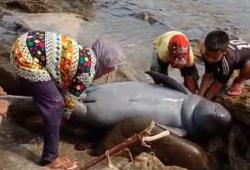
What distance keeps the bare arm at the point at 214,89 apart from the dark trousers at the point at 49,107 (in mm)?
1948

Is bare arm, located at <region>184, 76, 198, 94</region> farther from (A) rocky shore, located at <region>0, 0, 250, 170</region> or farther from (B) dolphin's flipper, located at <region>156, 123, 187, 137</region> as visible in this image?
(B) dolphin's flipper, located at <region>156, 123, 187, 137</region>

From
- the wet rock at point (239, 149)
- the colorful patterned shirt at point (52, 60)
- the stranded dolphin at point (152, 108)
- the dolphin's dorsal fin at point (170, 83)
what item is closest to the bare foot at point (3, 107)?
the stranded dolphin at point (152, 108)

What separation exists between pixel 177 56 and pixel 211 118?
0.80 meters

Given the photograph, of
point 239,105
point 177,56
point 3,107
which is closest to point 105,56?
point 3,107

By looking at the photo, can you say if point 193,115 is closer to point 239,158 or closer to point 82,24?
point 239,158

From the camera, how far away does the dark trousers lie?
4.52 meters

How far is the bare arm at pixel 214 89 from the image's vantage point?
5.95m

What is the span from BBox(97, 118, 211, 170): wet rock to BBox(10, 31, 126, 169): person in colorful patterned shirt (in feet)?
2.14

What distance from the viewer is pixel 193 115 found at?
552 cm

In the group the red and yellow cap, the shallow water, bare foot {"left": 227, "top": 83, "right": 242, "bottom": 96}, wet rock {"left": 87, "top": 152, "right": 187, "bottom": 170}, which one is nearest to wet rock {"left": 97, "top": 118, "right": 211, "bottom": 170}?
wet rock {"left": 87, "top": 152, "right": 187, "bottom": 170}

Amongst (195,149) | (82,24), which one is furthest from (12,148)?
(82,24)

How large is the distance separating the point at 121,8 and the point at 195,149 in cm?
844

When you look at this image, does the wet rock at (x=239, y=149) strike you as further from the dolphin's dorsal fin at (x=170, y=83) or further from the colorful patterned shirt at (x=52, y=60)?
the colorful patterned shirt at (x=52, y=60)

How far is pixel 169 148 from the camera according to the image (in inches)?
203
